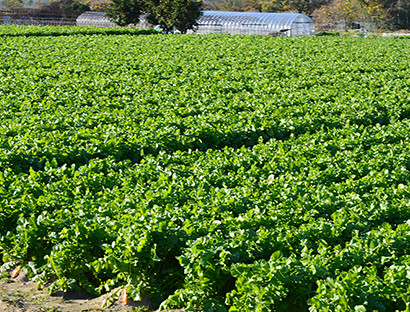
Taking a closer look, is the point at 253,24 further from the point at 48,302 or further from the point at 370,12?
the point at 48,302

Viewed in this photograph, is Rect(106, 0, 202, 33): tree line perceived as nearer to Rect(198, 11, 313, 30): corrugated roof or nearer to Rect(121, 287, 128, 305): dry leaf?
Rect(198, 11, 313, 30): corrugated roof

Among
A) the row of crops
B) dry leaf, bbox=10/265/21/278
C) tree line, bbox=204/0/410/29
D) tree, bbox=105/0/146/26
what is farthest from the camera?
tree line, bbox=204/0/410/29

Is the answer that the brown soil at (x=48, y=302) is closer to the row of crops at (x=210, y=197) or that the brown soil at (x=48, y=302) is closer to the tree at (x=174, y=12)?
the row of crops at (x=210, y=197)

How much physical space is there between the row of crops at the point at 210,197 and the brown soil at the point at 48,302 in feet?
0.34

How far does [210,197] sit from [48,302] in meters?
1.91

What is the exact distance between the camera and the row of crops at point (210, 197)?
4.30m

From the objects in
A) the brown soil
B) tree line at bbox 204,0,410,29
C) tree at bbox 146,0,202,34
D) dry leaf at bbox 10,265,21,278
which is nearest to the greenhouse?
tree at bbox 146,0,202,34

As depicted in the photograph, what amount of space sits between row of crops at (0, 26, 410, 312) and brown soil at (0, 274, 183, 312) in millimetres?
104

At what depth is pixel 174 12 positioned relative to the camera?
35438mm

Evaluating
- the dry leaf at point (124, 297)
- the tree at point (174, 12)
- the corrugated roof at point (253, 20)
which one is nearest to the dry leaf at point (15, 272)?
the dry leaf at point (124, 297)

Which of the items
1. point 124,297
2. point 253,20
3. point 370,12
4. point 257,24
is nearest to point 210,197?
point 124,297

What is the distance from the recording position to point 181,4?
35.3m

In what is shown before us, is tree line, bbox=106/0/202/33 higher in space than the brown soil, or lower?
higher

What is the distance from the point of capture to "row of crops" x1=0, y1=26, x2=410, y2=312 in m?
4.30
